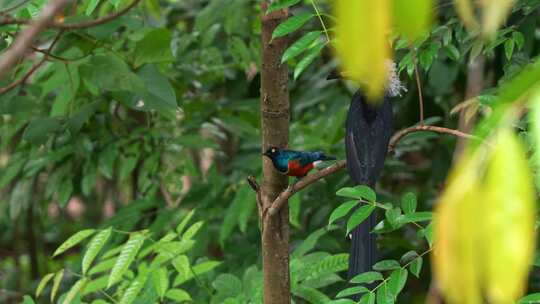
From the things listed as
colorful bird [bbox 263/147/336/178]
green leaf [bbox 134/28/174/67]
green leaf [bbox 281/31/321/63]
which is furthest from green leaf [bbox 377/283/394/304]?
green leaf [bbox 134/28/174/67]

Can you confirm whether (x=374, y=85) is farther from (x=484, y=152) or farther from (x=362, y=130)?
(x=362, y=130)

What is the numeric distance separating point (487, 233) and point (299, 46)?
1.44 meters

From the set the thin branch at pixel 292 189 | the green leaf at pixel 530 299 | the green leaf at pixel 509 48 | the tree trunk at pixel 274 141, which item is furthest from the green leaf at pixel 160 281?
the green leaf at pixel 509 48

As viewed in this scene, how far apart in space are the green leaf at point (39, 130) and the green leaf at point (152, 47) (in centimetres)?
36

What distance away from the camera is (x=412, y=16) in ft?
1.81

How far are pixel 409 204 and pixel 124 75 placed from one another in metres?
0.92

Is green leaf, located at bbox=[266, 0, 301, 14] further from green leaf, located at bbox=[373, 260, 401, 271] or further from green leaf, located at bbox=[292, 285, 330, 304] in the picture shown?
green leaf, located at bbox=[292, 285, 330, 304]

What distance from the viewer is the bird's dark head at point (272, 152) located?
2010 millimetres

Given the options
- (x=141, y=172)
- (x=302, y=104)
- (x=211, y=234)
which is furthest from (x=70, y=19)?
(x=302, y=104)

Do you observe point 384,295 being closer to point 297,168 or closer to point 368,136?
point 297,168

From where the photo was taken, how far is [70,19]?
237 centimetres

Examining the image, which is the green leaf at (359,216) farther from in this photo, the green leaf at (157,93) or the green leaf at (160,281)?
the green leaf at (157,93)

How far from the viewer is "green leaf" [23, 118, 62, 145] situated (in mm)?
2736

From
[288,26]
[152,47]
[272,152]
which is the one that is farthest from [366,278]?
[152,47]
